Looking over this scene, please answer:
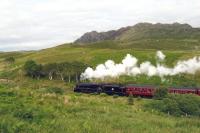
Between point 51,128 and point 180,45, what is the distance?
168m

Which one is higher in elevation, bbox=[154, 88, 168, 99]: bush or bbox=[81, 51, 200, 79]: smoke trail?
bbox=[81, 51, 200, 79]: smoke trail

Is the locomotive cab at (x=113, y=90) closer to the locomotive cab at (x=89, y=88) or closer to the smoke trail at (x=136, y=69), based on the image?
the locomotive cab at (x=89, y=88)

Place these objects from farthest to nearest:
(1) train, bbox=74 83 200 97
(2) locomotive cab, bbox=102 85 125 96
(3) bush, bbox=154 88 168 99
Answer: (2) locomotive cab, bbox=102 85 125 96
(1) train, bbox=74 83 200 97
(3) bush, bbox=154 88 168 99

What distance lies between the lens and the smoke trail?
108 metres

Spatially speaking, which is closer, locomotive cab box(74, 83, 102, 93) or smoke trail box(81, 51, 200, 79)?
locomotive cab box(74, 83, 102, 93)

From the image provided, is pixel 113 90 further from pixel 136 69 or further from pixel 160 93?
pixel 136 69

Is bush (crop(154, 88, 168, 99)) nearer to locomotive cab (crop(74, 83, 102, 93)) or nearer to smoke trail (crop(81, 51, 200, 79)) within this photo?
locomotive cab (crop(74, 83, 102, 93))

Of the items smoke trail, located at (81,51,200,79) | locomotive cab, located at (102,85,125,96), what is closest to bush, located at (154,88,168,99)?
locomotive cab, located at (102,85,125,96)

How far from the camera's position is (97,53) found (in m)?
139

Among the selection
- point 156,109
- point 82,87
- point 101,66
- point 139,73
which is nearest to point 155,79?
point 139,73

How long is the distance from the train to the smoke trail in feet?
73.3

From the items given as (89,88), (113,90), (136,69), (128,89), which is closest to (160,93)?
(128,89)

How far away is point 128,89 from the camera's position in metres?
78.9

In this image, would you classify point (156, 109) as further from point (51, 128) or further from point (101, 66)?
point (101, 66)
